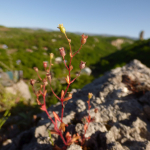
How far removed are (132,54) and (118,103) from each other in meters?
12.8

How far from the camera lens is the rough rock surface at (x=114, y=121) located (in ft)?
5.59

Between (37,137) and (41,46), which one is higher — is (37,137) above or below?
above

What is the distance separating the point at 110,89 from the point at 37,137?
6.17 ft

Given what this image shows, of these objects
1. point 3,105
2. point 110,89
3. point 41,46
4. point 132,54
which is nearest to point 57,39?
point 41,46

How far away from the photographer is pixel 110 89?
2766 mm

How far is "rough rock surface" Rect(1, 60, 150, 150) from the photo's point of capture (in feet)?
5.59

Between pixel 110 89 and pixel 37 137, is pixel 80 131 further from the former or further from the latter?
pixel 110 89

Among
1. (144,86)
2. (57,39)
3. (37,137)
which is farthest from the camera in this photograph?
(57,39)

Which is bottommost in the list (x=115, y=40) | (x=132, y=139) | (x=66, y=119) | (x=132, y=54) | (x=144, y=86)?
(x=115, y=40)

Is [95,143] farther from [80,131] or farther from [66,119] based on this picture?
[66,119]

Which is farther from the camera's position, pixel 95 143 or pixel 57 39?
pixel 57 39

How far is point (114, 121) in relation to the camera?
2.11 metres

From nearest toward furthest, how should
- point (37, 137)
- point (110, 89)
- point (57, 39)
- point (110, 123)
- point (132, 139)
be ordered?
point (132, 139), point (37, 137), point (110, 123), point (110, 89), point (57, 39)

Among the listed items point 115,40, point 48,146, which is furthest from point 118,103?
point 115,40
